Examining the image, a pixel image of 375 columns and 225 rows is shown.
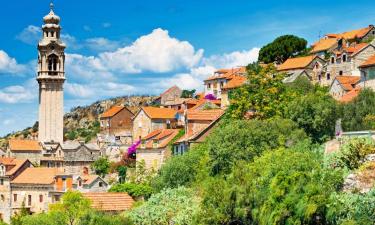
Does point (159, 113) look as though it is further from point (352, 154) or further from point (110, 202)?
point (352, 154)

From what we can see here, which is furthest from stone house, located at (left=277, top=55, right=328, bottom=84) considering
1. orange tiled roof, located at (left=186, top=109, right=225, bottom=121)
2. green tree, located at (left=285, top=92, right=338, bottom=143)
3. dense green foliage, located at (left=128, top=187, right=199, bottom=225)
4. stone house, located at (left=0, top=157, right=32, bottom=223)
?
dense green foliage, located at (left=128, top=187, right=199, bottom=225)

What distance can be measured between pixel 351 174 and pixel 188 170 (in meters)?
19.5

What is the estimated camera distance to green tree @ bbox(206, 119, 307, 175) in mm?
46469

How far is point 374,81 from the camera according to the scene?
2371 inches

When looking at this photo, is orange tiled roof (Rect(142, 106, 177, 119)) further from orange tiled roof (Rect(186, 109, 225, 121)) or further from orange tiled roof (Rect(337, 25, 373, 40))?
orange tiled roof (Rect(186, 109, 225, 121))

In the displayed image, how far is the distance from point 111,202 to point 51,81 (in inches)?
2182

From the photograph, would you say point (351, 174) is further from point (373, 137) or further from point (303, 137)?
point (303, 137)

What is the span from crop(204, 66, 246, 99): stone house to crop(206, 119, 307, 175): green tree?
50.2 meters

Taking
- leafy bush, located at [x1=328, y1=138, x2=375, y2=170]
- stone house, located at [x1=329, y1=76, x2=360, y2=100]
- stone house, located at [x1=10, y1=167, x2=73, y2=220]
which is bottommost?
stone house, located at [x1=10, y1=167, x2=73, y2=220]

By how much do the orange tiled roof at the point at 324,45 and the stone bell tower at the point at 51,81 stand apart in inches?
1483

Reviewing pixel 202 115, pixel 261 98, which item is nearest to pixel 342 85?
pixel 202 115

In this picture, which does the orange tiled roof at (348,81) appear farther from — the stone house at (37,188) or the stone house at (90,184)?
the stone house at (37,188)

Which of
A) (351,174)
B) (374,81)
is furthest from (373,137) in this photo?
(374,81)

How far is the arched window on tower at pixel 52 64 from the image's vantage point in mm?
108269
